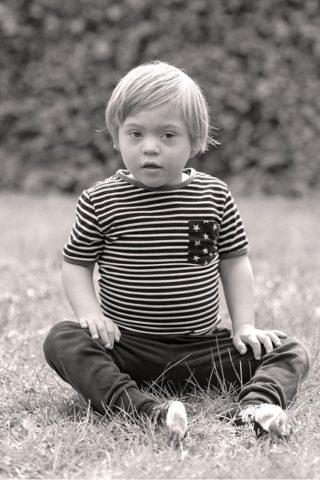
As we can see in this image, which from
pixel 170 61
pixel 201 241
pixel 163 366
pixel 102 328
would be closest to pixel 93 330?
pixel 102 328

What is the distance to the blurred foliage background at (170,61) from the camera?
8211 mm

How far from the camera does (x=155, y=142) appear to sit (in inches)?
112

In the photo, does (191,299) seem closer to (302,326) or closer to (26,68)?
(302,326)

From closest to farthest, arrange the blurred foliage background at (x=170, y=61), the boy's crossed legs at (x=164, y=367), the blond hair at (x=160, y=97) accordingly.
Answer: the boy's crossed legs at (x=164, y=367)
the blond hair at (x=160, y=97)
the blurred foliage background at (x=170, y=61)

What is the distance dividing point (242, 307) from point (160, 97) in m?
0.76

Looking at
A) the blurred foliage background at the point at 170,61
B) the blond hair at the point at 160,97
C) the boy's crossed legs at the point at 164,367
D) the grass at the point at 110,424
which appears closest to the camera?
the grass at the point at 110,424

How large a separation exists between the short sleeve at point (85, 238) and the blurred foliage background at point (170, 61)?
5402 millimetres

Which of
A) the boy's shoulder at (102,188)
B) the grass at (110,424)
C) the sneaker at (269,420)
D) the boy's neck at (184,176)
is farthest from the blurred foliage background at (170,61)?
the sneaker at (269,420)

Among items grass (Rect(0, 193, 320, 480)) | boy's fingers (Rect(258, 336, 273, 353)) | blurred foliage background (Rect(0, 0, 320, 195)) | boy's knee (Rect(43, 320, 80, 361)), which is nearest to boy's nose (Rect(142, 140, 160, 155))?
boy's knee (Rect(43, 320, 80, 361))

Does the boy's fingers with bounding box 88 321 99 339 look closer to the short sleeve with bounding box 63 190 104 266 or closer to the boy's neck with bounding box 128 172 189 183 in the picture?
the short sleeve with bounding box 63 190 104 266

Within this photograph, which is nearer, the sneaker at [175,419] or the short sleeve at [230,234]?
the sneaker at [175,419]

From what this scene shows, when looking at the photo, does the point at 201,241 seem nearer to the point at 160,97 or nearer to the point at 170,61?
the point at 160,97

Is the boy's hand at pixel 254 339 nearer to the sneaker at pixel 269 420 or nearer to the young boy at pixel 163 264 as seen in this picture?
the young boy at pixel 163 264

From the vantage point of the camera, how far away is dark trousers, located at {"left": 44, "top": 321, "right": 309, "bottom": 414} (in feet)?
8.91
